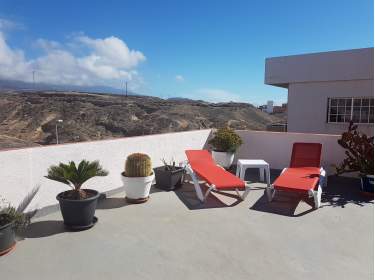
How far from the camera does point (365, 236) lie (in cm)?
436

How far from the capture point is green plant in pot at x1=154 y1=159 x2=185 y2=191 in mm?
6582

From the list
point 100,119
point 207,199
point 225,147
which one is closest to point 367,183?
point 207,199

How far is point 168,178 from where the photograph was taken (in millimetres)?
6570

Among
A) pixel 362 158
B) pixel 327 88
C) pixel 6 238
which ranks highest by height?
pixel 327 88

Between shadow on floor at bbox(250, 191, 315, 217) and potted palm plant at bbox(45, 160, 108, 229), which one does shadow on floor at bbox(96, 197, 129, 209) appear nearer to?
potted palm plant at bbox(45, 160, 108, 229)

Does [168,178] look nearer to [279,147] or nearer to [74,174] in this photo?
[74,174]

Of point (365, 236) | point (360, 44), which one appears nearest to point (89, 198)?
point (365, 236)

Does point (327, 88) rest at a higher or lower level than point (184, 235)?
higher

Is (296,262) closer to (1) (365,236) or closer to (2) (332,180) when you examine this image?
(1) (365,236)

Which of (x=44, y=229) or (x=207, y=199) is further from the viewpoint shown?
(x=207, y=199)

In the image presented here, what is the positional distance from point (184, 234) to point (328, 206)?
2983mm

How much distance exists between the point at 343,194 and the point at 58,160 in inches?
224

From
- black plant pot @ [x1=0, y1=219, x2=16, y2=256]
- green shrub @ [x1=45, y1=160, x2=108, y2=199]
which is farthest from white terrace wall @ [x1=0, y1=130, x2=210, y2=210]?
black plant pot @ [x1=0, y1=219, x2=16, y2=256]

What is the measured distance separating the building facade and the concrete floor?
265 inches
